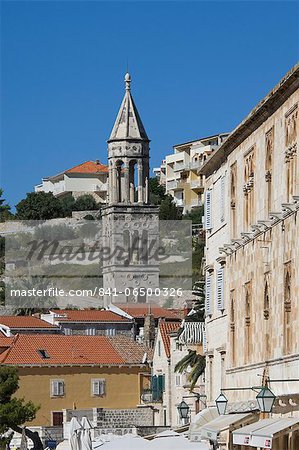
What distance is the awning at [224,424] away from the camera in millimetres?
29688

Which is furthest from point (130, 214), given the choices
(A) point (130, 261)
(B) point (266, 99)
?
(B) point (266, 99)

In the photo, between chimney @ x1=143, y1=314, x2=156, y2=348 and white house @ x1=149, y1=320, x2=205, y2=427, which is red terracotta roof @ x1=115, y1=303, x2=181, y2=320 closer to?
chimney @ x1=143, y1=314, x2=156, y2=348

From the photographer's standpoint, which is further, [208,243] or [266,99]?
[208,243]

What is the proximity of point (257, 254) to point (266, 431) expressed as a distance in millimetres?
7104

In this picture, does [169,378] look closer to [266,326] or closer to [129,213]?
[266,326]

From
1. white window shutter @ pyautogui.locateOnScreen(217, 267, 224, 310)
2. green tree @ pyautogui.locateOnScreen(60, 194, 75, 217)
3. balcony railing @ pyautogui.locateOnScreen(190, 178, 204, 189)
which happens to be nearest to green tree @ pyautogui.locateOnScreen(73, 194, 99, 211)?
green tree @ pyautogui.locateOnScreen(60, 194, 75, 217)

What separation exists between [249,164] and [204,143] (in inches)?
5785

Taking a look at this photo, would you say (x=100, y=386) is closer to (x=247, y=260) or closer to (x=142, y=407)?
(x=142, y=407)

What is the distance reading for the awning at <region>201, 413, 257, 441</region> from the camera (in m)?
29.7

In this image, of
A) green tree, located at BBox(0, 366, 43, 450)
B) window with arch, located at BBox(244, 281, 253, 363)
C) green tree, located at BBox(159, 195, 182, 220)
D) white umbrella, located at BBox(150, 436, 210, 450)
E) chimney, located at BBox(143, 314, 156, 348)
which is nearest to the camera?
white umbrella, located at BBox(150, 436, 210, 450)

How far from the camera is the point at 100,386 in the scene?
86.7 metres

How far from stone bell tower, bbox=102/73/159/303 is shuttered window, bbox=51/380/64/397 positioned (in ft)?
161

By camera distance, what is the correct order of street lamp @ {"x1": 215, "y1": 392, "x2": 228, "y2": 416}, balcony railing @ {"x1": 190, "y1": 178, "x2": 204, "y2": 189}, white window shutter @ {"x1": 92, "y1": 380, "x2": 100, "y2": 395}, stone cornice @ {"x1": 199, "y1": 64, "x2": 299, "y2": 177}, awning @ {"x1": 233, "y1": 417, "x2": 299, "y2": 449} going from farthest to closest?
balcony railing @ {"x1": 190, "y1": 178, "x2": 204, "y2": 189} < white window shutter @ {"x1": 92, "y1": 380, "x2": 100, "y2": 395} < street lamp @ {"x1": 215, "y1": 392, "x2": 228, "y2": 416} < stone cornice @ {"x1": 199, "y1": 64, "x2": 299, "y2": 177} < awning @ {"x1": 233, "y1": 417, "x2": 299, "y2": 449}

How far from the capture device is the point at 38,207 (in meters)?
166
